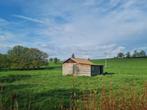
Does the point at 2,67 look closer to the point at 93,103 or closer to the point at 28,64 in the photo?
the point at 28,64

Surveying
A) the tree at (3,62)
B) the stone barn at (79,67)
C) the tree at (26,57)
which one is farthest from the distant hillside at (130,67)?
the tree at (3,62)

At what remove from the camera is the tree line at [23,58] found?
8400 cm

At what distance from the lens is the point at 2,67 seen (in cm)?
8456

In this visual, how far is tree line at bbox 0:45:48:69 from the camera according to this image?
84.0m

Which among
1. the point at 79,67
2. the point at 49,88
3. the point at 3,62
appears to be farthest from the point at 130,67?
the point at 49,88

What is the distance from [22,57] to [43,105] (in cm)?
7293

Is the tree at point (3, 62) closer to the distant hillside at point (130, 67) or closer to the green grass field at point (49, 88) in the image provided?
the distant hillside at point (130, 67)

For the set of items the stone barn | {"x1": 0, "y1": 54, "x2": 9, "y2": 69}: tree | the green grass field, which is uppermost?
{"x1": 0, "y1": 54, "x2": 9, "y2": 69}: tree

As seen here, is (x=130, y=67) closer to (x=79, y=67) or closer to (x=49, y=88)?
(x=79, y=67)

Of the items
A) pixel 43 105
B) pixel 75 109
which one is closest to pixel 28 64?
pixel 43 105

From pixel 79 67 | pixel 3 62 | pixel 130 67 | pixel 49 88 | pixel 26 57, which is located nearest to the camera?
pixel 49 88

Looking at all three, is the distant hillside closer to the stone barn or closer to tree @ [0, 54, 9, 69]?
the stone barn

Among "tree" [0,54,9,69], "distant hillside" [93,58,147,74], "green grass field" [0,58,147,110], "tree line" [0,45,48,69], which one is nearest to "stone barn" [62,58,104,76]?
"distant hillside" [93,58,147,74]

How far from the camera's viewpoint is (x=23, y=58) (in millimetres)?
84250
